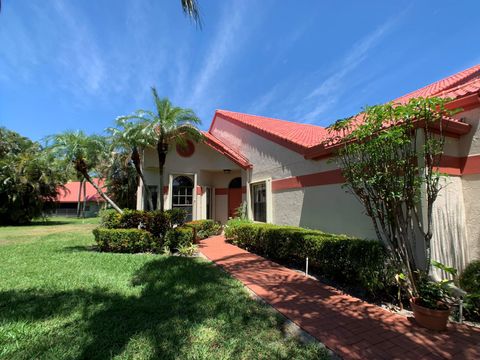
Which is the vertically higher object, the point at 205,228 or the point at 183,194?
the point at 183,194

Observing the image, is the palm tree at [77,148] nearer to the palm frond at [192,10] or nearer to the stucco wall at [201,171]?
the stucco wall at [201,171]

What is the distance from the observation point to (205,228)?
13.0m

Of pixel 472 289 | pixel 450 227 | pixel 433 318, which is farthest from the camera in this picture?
pixel 450 227

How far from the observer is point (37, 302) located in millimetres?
4930

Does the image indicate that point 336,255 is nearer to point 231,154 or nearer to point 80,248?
point 231,154

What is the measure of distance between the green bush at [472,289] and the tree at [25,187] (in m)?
25.3

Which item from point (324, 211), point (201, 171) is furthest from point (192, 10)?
point (201, 171)

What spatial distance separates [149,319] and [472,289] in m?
6.00

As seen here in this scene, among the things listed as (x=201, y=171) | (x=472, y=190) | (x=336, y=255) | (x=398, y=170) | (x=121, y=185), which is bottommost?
(x=336, y=255)

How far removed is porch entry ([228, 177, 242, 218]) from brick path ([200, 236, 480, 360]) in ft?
29.4

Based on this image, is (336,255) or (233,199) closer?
(336,255)

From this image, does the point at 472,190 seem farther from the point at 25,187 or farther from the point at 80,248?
the point at 25,187

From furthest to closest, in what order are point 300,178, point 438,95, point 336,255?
point 300,178, point 438,95, point 336,255

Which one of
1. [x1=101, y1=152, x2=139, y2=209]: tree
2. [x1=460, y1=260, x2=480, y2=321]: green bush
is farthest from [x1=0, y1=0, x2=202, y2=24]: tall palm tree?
[x1=101, y1=152, x2=139, y2=209]: tree
